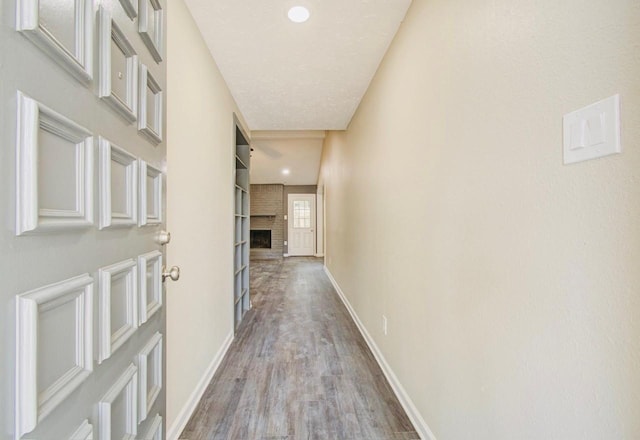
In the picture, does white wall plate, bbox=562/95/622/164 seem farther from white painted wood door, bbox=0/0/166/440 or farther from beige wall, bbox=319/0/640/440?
white painted wood door, bbox=0/0/166/440

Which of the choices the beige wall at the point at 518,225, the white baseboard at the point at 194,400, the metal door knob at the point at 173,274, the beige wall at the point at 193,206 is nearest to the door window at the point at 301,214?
the beige wall at the point at 193,206

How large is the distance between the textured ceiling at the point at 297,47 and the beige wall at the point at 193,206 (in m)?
0.14

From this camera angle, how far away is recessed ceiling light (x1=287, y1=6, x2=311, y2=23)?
64.4 inches

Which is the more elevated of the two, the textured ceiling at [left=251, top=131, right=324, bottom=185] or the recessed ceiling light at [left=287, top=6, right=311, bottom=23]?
the textured ceiling at [left=251, top=131, right=324, bottom=185]

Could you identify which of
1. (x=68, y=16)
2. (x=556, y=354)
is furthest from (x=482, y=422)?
(x=68, y=16)

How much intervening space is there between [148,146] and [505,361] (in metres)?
1.22

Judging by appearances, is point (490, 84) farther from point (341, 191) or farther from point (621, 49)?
point (341, 191)

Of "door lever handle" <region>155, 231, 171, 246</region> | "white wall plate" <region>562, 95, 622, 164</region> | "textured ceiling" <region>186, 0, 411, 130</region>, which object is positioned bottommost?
"door lever handle" <region>155, 231, 171, 246</region>

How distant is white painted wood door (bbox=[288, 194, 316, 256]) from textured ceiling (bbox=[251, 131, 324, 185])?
20.5 inches

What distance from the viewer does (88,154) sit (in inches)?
22.5

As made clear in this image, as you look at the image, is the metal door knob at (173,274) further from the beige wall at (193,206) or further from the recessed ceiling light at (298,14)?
the recessed ceiling light at (298,14)

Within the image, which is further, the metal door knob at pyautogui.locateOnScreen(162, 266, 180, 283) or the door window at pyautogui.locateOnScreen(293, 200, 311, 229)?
the door window at pyautogui.locateOnScreen(293, 200, 311, 229)

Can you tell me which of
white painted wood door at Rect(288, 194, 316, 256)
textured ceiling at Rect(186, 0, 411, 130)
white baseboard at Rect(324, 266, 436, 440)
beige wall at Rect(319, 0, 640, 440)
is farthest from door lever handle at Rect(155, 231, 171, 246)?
white painted wood door at Rect(288, 194, 316, 256)

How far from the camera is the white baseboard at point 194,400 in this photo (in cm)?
152
